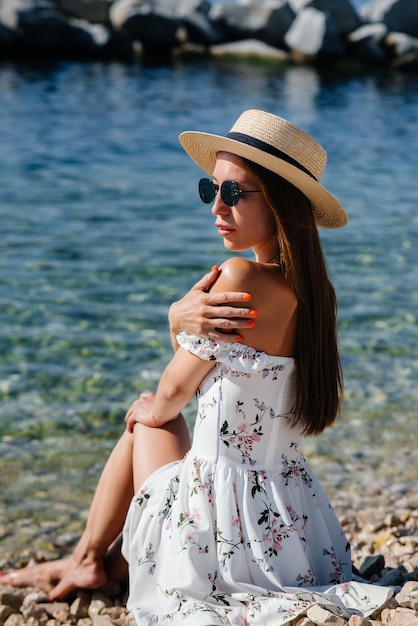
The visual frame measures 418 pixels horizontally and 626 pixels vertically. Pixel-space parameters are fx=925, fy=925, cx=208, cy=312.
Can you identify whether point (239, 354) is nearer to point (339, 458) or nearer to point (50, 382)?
point (339, 458)

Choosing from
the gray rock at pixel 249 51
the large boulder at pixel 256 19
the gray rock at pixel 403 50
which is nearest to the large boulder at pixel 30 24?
the gray rock at pixel 249 51

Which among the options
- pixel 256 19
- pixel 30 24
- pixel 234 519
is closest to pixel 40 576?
pixel 234 519

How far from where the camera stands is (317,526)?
3195 mm

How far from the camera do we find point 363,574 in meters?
3.62

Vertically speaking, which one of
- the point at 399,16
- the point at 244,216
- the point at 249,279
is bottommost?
the point at 249,279

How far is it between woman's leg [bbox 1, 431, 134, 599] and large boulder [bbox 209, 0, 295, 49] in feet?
63.8

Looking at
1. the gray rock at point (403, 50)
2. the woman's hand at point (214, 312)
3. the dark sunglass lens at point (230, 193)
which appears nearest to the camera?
the woman's hand at point (214, 312)

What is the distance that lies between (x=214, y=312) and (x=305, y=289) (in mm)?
311

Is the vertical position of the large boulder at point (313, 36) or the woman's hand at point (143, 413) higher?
the large boulder at point (313, 36)

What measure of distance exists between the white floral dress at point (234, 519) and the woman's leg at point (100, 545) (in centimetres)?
33

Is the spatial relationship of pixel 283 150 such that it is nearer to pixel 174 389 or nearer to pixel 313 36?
pixel 174 389

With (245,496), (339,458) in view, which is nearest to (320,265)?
(245,496)

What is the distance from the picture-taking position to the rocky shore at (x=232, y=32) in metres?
20.8

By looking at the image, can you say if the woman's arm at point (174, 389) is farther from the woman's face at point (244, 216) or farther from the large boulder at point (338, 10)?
the large boulder at point (338, 10)
